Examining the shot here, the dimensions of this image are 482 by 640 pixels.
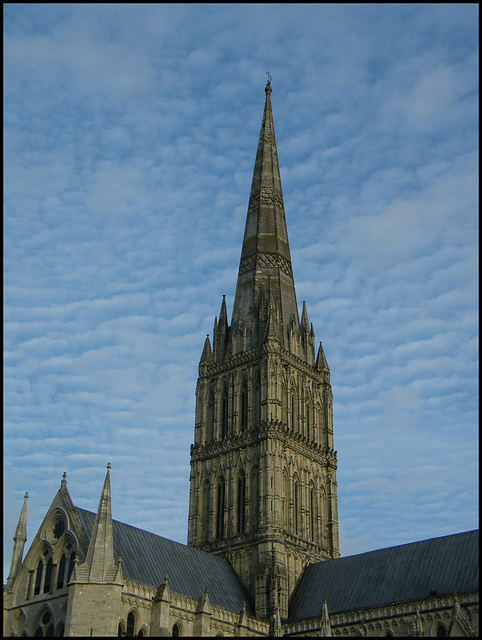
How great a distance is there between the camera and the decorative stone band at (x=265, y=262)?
209 ft

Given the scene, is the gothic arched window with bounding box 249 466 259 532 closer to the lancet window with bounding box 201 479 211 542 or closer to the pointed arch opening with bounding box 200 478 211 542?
the pointed arch opening with bounding box 200 478 211 542

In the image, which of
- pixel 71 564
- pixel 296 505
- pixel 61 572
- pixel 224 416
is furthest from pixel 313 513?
pixel 61 572

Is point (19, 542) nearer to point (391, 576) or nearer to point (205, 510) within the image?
point (205, 510)

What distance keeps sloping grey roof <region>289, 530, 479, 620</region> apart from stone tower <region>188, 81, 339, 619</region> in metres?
1.68

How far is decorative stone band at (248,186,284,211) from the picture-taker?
220 ft

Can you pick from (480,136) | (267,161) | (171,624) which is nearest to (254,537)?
(171,624)

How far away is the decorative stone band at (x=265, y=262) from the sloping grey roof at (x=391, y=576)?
23147 millimetres

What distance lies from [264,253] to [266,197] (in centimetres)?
576

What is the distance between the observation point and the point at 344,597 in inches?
1892

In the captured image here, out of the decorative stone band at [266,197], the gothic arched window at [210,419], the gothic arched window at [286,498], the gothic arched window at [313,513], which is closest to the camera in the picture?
the gothic arched window at [286,498]

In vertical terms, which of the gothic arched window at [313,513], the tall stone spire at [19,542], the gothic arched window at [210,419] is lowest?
the tall stone spire at [19,542]

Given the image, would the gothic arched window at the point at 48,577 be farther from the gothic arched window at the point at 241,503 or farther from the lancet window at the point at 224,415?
the lancet window at the point at 224,415

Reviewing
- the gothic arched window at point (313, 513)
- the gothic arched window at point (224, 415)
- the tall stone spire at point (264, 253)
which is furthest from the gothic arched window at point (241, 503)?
A: the tall stone spire at point (264, 253)

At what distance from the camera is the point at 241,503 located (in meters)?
55.1
